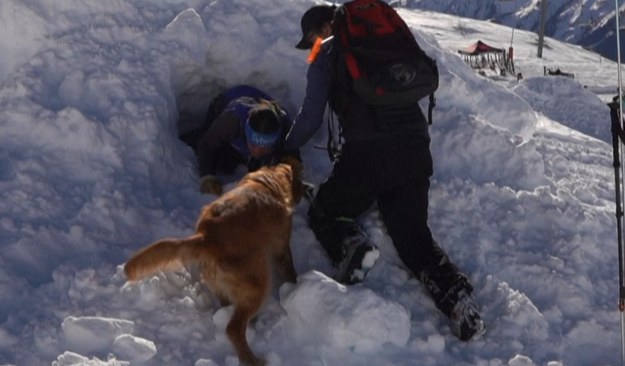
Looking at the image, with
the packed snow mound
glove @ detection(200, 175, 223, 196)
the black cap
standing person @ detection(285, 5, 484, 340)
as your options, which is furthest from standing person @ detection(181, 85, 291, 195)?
the packed snow mound

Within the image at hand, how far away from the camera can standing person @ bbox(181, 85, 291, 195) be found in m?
4.64

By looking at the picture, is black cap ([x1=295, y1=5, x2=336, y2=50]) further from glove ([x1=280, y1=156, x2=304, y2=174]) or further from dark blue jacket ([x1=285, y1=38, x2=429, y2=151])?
glove ([x1=280, y1=156, x2=304, y2=174])

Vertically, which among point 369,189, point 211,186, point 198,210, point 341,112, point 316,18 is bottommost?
point 198,210

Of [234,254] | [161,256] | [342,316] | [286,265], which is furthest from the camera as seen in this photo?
[286,265]

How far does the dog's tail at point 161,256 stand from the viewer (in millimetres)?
3189

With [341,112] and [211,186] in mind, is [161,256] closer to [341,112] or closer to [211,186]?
[211,186]

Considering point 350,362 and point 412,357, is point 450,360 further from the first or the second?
point 350,362

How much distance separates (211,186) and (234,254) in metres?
1.51

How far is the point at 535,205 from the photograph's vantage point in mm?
5113

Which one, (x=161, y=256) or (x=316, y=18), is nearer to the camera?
(x=161, y=256)

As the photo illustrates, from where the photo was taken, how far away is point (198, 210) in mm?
4676

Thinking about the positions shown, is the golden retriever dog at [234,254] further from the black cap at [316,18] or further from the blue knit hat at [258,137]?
the black cap at [316,18]

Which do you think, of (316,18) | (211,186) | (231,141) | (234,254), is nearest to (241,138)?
(231,141)

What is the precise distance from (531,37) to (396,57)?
184ft
